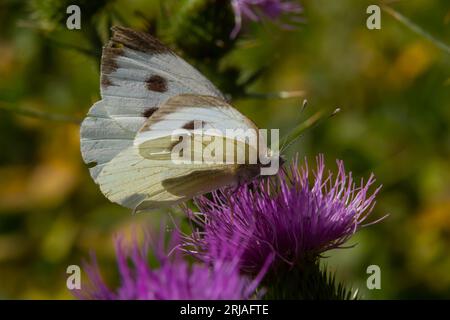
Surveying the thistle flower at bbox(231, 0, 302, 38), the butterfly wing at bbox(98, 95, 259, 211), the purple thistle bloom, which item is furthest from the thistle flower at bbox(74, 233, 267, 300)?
the thistle flower at bbox(231, 0, 302, 38)

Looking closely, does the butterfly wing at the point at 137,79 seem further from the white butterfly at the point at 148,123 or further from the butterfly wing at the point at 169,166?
the butterfly wing at the point at 169,166

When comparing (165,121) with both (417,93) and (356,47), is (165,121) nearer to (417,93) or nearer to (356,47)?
(417,93)

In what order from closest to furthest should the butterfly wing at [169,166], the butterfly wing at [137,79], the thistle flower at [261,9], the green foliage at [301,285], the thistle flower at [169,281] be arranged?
the thistle flower at [169,281] → the green foliage at [301,285] → the butterfly wing at [169,166] → the butterfly wing at [137,79] → the thistle flower at [261,9]

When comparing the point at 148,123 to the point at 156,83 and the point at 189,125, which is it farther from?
the point at 156,83

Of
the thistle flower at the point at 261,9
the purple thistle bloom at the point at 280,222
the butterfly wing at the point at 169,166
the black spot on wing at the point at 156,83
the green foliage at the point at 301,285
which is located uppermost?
the thistle flower at the point at 261,9

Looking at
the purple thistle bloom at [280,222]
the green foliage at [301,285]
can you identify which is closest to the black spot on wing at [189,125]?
the purple thistle bloom at [280,222]

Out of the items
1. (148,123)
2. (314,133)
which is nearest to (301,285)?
(148,123)

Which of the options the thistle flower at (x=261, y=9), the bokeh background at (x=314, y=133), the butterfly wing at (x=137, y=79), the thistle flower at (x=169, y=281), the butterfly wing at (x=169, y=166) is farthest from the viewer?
the bokeh background at (x=314, y=133)

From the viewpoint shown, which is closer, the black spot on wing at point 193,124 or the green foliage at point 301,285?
the green foliage at point 301,285
